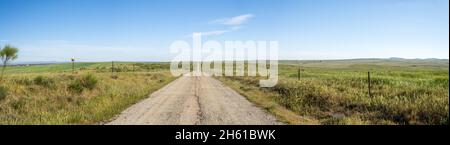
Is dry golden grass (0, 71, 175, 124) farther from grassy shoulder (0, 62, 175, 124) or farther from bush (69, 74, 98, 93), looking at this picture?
bush (69, 74, 98, 93)

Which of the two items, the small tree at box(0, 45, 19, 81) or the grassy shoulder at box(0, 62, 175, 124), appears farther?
the small tree at box(0, 45, 19, 81)

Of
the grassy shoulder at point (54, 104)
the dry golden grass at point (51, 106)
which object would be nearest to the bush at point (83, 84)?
the grassy shoulder at point (54, 104)

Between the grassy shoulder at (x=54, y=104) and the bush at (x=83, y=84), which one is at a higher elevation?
the bush at (x=83, y=84)

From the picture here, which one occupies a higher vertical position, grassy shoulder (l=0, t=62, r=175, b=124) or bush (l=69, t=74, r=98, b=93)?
bush (l=69, t=74, r=98, b=93)

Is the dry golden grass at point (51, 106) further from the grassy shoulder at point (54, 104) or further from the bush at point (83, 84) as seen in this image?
the bush at point (83, 84)

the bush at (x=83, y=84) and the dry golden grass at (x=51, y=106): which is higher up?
the bush at (x=83, y=84)

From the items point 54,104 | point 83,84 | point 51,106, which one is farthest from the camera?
point 83,84

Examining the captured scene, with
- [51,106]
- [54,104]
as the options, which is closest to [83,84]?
[54,104]

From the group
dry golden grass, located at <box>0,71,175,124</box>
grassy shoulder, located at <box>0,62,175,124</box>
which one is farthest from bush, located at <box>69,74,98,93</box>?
dry golden grass, located at <box>0,71,175,124</box>

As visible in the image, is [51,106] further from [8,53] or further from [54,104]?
[8,53]

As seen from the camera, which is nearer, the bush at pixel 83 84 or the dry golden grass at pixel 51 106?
the dry golden grass at pixel 51 106

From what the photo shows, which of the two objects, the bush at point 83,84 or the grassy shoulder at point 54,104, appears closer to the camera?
the grassy shoulder at point 54,104
